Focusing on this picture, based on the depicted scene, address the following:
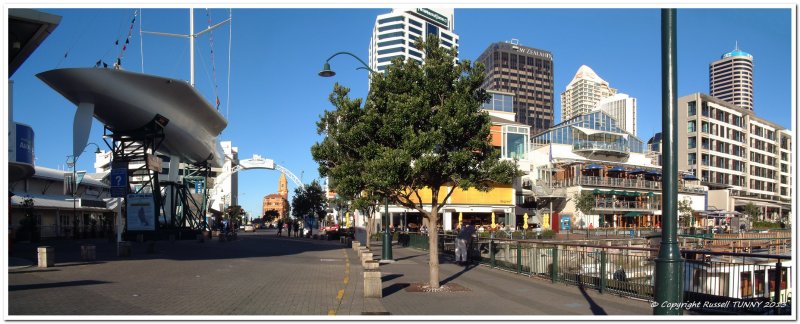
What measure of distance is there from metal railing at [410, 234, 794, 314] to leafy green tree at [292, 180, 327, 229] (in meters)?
47.2

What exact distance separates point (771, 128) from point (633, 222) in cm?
5329

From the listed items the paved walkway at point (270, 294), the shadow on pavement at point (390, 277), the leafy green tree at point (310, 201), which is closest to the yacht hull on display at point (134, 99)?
the paved walkway at point (270, 294)

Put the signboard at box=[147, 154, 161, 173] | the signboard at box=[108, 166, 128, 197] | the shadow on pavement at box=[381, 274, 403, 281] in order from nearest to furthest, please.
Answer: the shadow on pavement at box=[381, 274, 403, 281]
the signboard at box=[108, 166, 128, 197]
the signboard at box=[147, 154, 161, 173]

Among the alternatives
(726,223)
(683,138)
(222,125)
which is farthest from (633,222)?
(222,125)

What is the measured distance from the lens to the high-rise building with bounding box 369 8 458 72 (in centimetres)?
14975

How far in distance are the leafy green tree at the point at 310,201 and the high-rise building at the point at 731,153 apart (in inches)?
2247

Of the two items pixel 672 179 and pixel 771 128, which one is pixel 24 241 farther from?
pixel 771 128

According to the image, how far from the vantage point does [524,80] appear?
195250mm

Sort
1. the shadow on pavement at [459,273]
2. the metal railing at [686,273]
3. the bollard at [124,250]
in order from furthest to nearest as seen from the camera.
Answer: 1. the bollard at [124,250]
2. the shadow on pavement at [459,273]
3. the metal railing at [686,273]

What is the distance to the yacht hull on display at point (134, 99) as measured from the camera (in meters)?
33.3

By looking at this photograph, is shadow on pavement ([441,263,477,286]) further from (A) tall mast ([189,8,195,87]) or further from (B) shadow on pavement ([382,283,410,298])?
(A) tall mast ([189,8,195,87])

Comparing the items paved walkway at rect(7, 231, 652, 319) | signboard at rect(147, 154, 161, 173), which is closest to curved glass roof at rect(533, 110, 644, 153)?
signboard at rect(147, 154, 161, 173)

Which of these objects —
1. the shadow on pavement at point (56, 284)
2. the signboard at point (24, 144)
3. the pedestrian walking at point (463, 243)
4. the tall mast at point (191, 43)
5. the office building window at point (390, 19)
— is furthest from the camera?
the office building window at point (390, 19)

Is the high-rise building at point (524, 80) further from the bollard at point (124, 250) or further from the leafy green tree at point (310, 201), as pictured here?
the bollard at point (124, 250)
